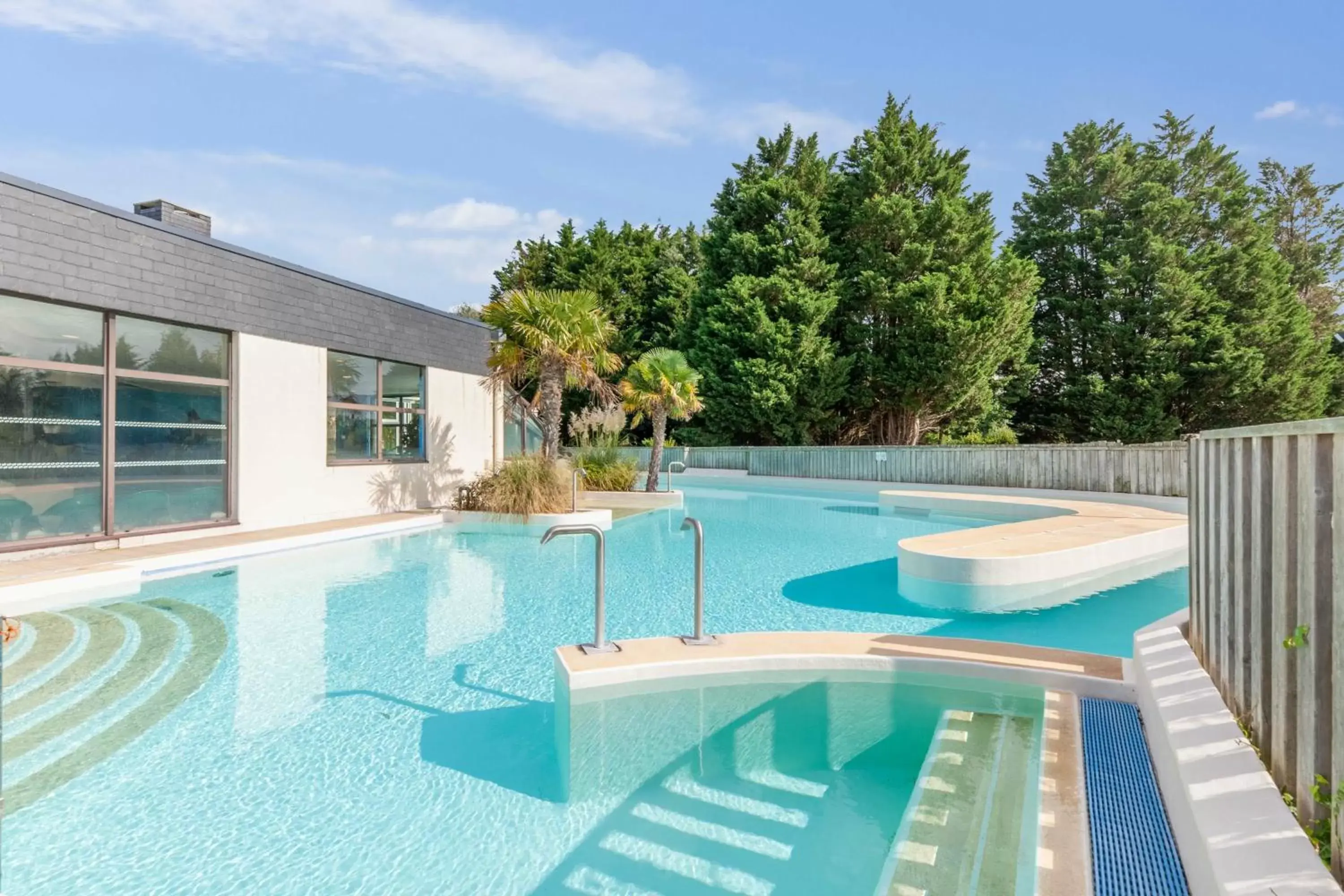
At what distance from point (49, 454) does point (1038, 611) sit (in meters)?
9.51

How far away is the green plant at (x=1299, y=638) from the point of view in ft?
5.18

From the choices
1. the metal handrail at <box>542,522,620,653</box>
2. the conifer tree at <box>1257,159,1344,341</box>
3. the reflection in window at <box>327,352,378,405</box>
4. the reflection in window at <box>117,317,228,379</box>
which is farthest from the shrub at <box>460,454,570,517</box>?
the conifer tree at <box>1257,159,1344,341</box>

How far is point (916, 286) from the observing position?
60.9 feet

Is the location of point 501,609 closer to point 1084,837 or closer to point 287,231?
point 1084,837

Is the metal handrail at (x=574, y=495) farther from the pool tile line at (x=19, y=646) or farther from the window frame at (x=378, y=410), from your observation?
the pool tile line at (x=19, y=646)

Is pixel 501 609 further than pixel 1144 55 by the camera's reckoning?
No

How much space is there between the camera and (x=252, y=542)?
25.9 ft

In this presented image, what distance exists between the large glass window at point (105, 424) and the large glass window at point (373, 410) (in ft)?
5.77

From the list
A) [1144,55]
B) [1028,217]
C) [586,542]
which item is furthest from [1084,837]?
[1028,217]

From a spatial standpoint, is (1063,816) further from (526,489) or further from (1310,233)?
(1310,233)

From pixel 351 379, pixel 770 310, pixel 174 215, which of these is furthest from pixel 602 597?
pixel 770 310

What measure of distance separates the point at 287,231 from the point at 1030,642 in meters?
16.4

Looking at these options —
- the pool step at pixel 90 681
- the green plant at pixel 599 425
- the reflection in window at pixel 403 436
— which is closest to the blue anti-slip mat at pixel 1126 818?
the pool step at pixel 90 681

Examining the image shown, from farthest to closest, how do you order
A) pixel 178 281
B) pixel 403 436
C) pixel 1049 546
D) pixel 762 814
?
pixel 403 436, pixel 178 281, pixel 1049 546, pixel 762 814
